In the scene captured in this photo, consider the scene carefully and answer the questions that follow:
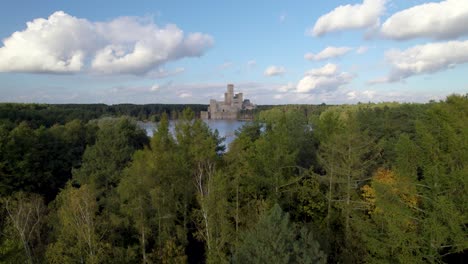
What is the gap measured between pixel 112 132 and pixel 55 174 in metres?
6.89

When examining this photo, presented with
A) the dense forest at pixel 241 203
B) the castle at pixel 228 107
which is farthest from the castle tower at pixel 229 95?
the dense forest at pixel 241 203

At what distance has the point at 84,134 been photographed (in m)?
35.0

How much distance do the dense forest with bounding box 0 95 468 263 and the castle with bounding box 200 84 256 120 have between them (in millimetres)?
113462

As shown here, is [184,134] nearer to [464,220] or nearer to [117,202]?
[117,202]

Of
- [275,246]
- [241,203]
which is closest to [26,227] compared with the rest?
[241,203]

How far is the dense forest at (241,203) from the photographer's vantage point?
40.8 feet

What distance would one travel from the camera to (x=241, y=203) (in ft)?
64.7

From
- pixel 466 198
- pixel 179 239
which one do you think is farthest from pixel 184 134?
pixel 466 198

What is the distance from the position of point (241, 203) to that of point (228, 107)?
129822 mm

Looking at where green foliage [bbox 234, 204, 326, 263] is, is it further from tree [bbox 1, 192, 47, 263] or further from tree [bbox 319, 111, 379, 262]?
tree [bbox 1, 192, 47, 263]

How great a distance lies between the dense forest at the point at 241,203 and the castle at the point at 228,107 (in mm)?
113462

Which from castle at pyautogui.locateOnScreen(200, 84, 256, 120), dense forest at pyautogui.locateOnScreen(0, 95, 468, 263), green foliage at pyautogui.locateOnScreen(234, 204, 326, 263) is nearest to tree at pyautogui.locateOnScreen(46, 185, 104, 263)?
dense forest at pyautogui.locateOnScreen(0, 95, 468, 263)

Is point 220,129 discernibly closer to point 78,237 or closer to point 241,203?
point 241,203

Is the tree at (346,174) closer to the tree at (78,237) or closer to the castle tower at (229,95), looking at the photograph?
the tree at (78,237)
